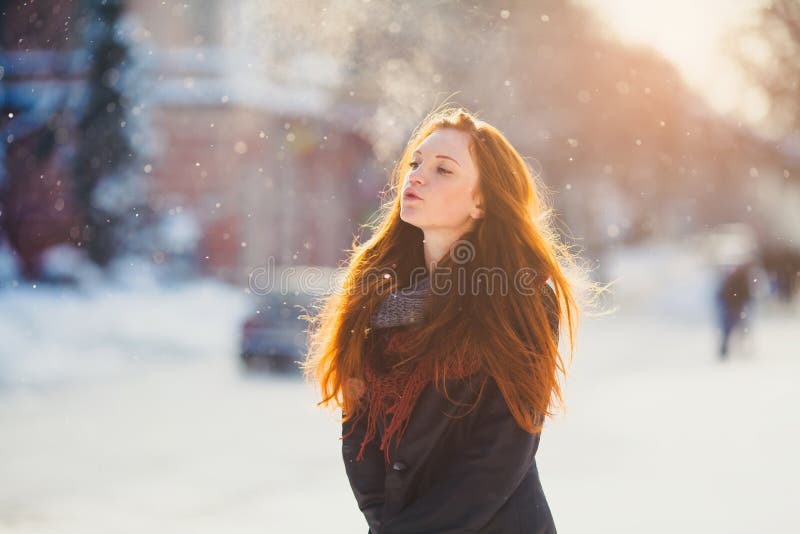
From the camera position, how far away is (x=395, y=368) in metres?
2.02

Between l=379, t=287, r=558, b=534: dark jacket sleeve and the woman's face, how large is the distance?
45 cm

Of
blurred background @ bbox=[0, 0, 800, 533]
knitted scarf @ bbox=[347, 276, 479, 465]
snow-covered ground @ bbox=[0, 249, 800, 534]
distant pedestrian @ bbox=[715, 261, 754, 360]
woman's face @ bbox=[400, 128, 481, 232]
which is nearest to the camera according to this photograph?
knitted scarf @ bbox=[347, 276, 479, 465]

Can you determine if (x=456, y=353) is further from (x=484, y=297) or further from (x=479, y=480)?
(x=479, y=480)

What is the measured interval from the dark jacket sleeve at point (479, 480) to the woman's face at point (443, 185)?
1.48 feet

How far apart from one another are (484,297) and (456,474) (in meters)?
0.43

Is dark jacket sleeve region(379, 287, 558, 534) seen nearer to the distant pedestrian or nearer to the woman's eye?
the woman's eye

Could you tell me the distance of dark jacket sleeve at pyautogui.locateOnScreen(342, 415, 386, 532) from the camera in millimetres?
2010

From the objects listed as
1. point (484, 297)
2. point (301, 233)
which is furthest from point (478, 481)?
point (301, 233)

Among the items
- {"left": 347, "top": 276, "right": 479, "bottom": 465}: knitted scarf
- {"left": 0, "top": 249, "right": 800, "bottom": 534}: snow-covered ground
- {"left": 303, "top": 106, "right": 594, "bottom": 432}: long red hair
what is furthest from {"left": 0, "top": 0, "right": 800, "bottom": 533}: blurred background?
{"left": 347, "top": 276, "right": 479, "bottom": 465}: knitted scarf

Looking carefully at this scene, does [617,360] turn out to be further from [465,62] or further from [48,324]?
[48,324]

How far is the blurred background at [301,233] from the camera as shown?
5.92 meters

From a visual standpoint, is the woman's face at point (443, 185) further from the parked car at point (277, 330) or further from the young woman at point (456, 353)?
the parked car at point (277, 330)

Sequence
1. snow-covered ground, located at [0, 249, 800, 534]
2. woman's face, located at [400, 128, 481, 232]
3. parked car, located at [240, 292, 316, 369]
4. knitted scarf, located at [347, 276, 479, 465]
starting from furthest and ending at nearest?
1. parked car, located at [240, 292, 316, 369]
2. snow-covered ground, located at [0, 249, 800, 534]
3. woman's face, located at [400, 128, 481, 232]
4. knitted scarf, located at [347, 276, 479, 465]

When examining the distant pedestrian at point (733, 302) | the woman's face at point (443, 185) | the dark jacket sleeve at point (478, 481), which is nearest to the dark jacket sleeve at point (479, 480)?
the dark jacket sleeve at point (478, 481)
